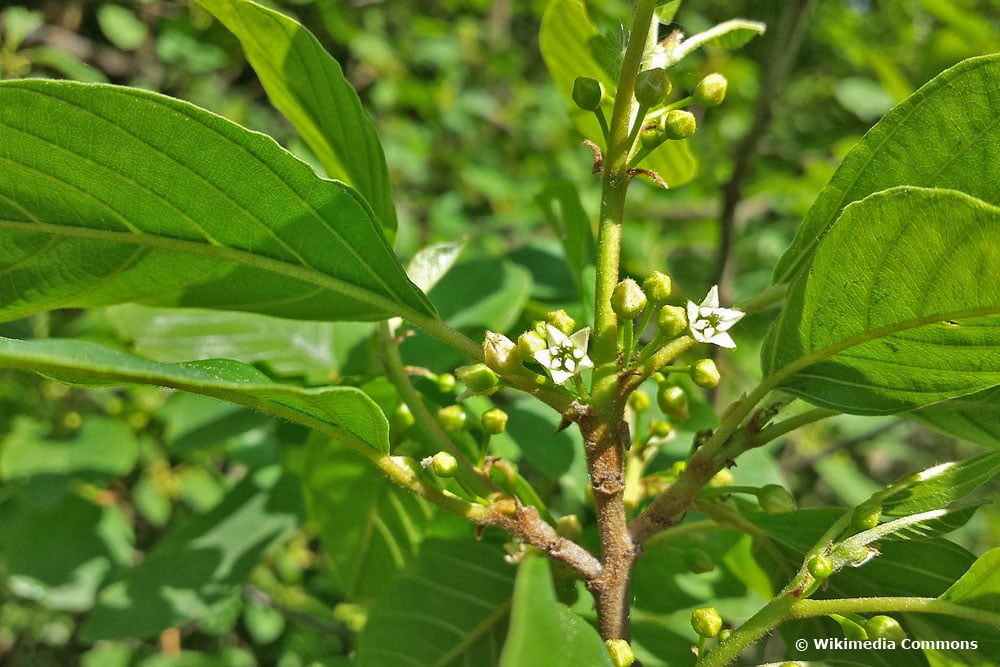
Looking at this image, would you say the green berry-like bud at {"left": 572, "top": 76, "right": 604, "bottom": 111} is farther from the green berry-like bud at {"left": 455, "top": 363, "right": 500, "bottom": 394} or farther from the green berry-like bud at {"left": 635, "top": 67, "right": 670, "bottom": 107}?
the green berry-like bud at {"left": 455, "top": 363, "right": 500, "bottom": 394}

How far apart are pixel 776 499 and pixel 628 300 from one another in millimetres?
353

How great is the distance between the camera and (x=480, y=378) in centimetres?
101

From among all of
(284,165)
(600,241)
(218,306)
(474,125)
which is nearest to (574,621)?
(600,241)

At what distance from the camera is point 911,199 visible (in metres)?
0.74

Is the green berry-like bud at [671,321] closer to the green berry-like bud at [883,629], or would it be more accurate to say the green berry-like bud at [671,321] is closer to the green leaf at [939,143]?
the green leaf at [939,143]

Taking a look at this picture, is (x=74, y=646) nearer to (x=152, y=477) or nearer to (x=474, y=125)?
(x=152, y=477)

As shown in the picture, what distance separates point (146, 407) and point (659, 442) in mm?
1909

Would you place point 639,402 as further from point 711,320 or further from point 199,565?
point 199,565

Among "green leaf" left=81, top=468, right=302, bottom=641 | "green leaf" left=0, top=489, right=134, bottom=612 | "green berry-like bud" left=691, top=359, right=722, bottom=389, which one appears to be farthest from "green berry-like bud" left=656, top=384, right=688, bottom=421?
"green leaf" left=0, top=489, right=134, bottom=612

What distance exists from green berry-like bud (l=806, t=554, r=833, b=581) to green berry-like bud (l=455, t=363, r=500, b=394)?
A: 41 centimetres

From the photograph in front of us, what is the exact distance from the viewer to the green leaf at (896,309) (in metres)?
0.74

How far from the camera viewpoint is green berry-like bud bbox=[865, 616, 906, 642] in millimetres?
920

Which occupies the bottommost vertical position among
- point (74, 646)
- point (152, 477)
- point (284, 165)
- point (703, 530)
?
point (74, 646)

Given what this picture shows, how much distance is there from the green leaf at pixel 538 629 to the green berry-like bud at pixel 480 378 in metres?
0.38
